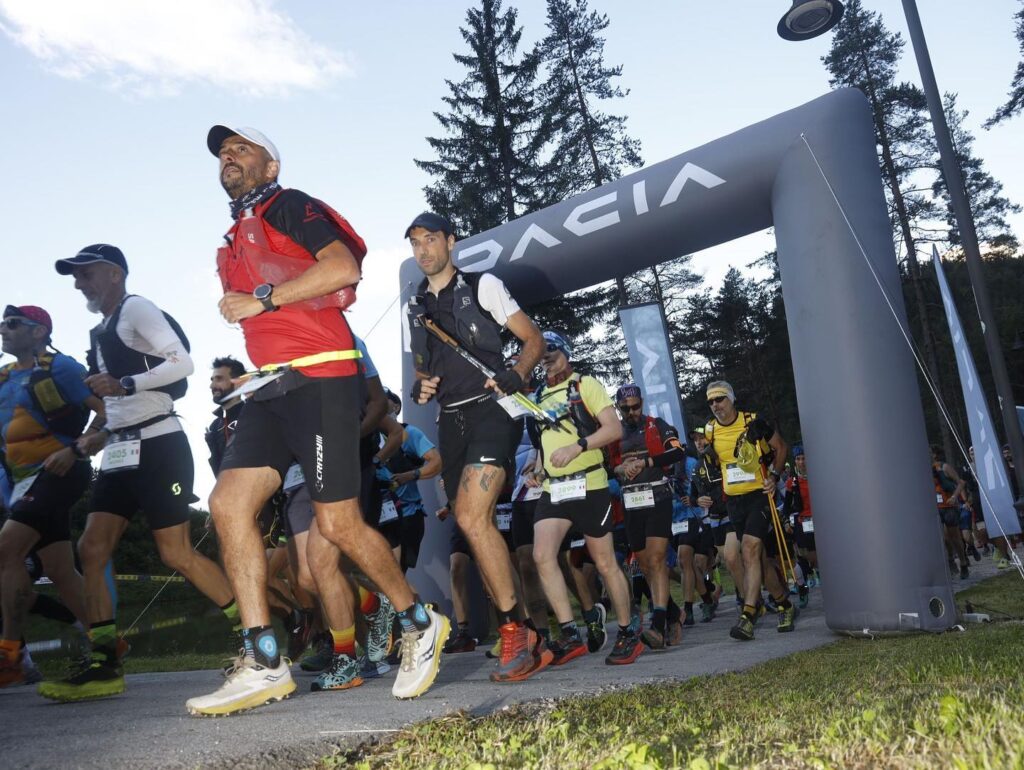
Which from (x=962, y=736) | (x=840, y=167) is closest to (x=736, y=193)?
(x=840, y=167)

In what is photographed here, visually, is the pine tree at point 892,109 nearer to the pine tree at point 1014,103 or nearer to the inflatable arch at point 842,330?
the pine tree at point 1014,103

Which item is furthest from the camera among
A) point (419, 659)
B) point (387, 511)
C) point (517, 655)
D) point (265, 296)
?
point (387, 511)

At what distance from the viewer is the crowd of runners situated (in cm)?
394

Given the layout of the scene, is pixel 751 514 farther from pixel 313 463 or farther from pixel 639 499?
pixel 313 463

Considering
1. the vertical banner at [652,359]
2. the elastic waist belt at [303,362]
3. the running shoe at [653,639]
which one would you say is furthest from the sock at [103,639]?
the vertical banner at [652,359]

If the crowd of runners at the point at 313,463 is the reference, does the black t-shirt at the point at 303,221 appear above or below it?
above

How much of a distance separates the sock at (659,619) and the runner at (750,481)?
796mm

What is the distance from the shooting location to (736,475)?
814 cm

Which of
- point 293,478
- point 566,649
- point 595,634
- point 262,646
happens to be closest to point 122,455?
point 293,478

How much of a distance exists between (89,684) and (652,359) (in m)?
10.3

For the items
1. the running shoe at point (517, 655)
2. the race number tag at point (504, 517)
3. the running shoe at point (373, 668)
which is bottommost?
the running shoe at point (373, 668)

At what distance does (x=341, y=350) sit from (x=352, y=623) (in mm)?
1590

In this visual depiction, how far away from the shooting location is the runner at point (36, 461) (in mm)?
5395

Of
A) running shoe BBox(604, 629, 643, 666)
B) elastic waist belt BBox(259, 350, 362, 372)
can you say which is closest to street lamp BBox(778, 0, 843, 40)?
running shoe BBox(604, 629, 643, 666)
